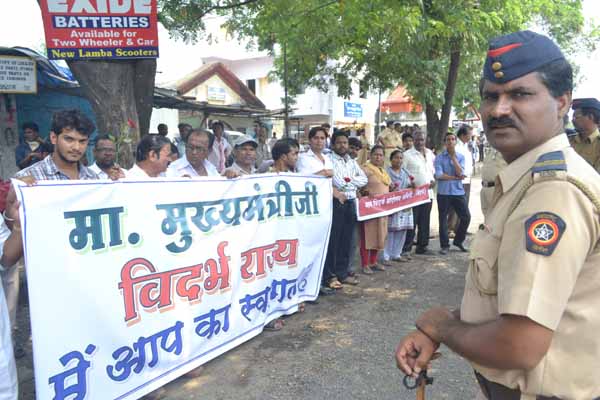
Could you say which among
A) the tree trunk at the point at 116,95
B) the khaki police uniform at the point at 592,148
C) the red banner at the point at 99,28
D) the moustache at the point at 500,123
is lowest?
the khaki police uniform at the point at 592,148

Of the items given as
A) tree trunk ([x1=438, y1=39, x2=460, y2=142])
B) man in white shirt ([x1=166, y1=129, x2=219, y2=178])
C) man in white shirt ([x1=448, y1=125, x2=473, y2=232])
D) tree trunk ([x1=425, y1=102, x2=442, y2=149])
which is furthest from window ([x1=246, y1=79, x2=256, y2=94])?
man in white shirt ([x1=166, y1=129, x2=219, y2=178])

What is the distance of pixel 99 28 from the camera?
15.4ft

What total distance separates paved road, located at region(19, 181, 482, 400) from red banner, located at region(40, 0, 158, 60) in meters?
2.91

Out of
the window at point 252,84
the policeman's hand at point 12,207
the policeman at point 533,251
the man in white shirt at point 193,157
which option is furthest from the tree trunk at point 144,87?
the window at point 252,84

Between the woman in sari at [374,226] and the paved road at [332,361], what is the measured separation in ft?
2.94

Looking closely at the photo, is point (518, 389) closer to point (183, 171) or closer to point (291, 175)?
point (291, 175)

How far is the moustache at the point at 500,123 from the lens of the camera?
1103 millimetres

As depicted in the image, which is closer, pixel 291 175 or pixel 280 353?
pixel 280 353

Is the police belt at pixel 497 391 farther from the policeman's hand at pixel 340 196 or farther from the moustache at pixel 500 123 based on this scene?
the policeman's hand at pixel 340 196

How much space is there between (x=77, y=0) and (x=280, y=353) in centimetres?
418

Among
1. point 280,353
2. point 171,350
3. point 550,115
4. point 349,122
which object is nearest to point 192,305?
point 171,350

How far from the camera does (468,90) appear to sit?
15.0m

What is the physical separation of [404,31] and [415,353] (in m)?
5.59

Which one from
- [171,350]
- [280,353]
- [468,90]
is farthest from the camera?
[468,90]
